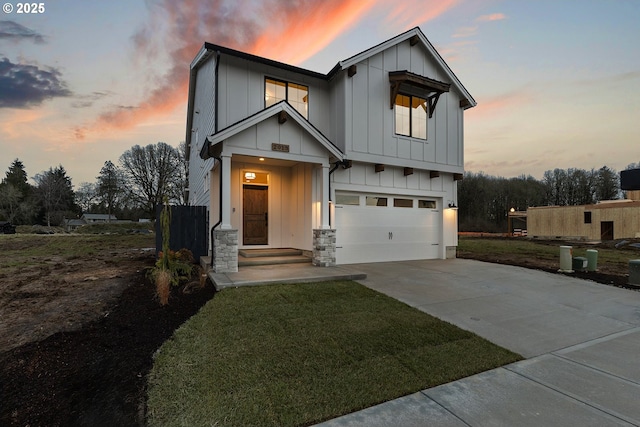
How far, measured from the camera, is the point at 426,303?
16.8ft

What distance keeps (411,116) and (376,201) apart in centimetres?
338

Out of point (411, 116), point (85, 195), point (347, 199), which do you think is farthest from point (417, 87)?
point (85, 195)

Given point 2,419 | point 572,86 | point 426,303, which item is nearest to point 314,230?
point 426,303

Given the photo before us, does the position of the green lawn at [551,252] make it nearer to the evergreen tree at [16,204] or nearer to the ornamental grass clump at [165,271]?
the ornamental grass clump at [165,271]

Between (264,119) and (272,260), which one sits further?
(272,260)

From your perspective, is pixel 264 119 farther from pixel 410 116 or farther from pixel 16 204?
pixel 16 204

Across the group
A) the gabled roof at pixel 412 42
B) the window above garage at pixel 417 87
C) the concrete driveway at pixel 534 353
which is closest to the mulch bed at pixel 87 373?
the concrete driveway at pixel 534 353

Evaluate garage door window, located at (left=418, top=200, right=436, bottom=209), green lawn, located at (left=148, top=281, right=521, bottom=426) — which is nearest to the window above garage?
garage door window, located at (left=418, top=200, right=436, bottom=209)

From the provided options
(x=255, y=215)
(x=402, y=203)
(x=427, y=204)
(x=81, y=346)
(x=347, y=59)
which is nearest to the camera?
(x=81, y=346)

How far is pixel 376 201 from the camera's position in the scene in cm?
970

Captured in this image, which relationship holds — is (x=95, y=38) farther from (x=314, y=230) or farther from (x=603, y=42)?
(x=603, y=42)

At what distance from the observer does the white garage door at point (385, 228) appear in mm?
9126

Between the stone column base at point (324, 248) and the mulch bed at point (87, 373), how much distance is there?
410cm

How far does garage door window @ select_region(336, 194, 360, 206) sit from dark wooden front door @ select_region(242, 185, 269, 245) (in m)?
2.37
